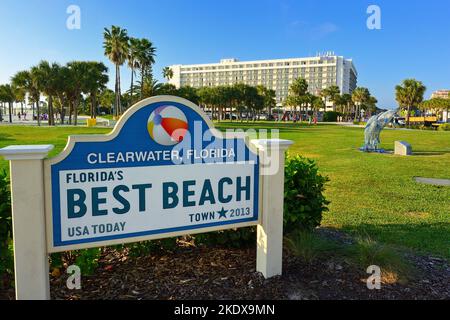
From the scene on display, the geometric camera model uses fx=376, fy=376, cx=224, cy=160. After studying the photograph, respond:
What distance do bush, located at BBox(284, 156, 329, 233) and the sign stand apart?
25.2 inches

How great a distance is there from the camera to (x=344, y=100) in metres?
112

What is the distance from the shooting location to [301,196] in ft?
13.9

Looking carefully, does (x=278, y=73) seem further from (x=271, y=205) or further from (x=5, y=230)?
(x=5, y=230)

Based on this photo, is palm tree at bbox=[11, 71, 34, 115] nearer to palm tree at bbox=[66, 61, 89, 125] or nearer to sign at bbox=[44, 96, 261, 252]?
palm tree at bbox=[66, 61, 89, 125]

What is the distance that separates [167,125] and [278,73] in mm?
178479

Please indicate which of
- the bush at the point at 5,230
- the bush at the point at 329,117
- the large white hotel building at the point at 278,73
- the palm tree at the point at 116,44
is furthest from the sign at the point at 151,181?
the large white hotel building at the point at 278,73

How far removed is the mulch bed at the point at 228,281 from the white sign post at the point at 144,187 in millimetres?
257

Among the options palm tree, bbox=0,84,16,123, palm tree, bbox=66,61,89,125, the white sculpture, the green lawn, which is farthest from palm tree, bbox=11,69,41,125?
the white sculpture

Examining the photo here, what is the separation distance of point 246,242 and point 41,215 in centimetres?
223

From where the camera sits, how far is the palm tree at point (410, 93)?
65500 mm

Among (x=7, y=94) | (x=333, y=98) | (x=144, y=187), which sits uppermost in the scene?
(x=333, y=98)

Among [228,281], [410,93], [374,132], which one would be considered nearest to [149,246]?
[228,281]

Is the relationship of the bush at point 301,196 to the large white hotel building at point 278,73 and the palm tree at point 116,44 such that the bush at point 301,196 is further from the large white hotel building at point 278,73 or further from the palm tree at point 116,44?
the large white hotel building at point 278,73
